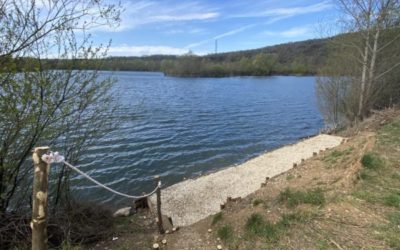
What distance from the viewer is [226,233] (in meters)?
5.00

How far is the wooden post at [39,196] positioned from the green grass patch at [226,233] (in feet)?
8.64

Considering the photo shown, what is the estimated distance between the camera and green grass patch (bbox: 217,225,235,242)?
489 centimetres

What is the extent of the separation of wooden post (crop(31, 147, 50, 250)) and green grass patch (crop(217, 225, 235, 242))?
263cm

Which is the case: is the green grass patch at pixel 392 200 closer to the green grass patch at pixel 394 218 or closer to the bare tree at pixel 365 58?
the green grass patch at pixel 394 218

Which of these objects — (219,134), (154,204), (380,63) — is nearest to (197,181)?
(154,204)

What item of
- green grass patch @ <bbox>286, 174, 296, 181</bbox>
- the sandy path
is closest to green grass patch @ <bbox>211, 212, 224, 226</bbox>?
the sandy path

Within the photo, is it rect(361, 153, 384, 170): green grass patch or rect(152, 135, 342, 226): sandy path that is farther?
rect(152, 135, 342, 226): sandy path

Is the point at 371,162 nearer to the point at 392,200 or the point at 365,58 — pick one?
the point at 392,200

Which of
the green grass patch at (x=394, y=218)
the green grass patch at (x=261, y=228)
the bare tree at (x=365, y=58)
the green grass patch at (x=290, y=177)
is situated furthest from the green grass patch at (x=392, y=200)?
the bare tree at (x=365, y=58)

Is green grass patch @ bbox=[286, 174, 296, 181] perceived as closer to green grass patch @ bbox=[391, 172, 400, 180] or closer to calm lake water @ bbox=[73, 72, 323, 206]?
green grass patch @ bbox=[391, 172, 400, 180]

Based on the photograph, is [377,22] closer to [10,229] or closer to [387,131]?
[387,131]

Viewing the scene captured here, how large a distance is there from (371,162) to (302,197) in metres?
2.27

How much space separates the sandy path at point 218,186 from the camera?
8.19m

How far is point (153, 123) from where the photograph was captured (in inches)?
813
